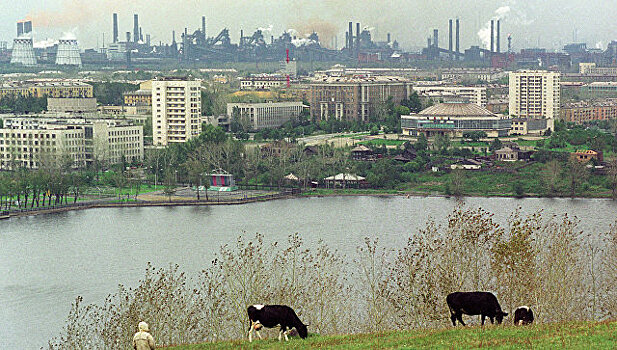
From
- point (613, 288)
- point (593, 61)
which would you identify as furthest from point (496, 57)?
point (613, 288)

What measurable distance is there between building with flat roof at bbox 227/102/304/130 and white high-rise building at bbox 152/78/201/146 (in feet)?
10.0

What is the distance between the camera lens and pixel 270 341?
197 inches

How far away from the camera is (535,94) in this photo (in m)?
26.5

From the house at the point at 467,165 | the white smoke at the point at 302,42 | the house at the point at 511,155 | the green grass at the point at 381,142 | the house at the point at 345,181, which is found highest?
the white smoke at the point at 302,42

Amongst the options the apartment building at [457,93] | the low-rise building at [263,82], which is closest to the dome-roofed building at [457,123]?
the apartment building at [457,93]

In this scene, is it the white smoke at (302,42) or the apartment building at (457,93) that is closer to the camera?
the apartment building at (457,93)

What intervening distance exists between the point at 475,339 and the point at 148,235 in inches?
318

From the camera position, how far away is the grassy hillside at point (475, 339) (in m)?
4.50

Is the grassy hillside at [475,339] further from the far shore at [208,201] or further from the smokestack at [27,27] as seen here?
the smokestack at [27,27]

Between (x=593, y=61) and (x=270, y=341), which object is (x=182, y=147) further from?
(x=593, y=61)

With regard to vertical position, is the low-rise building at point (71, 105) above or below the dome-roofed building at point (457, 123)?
above

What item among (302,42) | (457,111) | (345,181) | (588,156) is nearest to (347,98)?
(457,111)

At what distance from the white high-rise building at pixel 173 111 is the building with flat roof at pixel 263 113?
3.06 m

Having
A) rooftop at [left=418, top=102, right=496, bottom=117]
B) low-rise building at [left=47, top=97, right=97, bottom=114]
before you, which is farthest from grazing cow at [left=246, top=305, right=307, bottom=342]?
low-rise building at [left=47, top=97, right=97, bottom=114]
